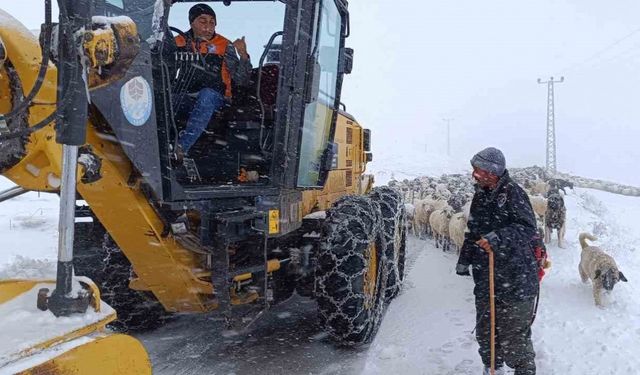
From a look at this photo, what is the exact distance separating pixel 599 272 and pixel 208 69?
487cm

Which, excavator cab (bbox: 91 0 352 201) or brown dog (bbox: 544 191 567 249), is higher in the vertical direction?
excavator cab (bbox: 91 0 352 201)

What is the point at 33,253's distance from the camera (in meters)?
8.59

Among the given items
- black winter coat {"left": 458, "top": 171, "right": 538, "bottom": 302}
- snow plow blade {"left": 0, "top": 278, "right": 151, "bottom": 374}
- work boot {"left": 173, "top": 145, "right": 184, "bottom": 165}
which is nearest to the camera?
snow plow blade {"left": 0, "top": 278, "right": 151, "bottom": 374}

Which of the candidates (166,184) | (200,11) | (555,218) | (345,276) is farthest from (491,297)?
(555,218)

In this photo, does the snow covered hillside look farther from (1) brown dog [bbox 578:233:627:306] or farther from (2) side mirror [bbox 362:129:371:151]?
(2) side mirror [bbox 362:129:371:151]

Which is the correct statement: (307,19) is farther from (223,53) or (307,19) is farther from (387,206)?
(387,206)

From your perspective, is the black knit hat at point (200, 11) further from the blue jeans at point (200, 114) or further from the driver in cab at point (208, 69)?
the blue jeans at point (200, 114)

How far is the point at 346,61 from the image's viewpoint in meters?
5.49

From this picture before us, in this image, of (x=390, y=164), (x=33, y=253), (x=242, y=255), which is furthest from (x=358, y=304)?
(x=390, y=164)

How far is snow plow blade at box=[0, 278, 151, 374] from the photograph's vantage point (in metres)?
1.87

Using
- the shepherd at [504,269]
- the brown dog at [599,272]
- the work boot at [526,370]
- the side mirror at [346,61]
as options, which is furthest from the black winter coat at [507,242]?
the brown dog at [599,272]

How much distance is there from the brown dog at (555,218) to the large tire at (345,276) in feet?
26.1

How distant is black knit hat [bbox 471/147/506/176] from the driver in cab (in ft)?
6.46

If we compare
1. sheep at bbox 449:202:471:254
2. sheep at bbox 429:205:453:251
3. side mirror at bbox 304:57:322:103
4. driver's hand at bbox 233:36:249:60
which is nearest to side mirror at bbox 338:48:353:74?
driver's hand at bbox 233:36:249:60
